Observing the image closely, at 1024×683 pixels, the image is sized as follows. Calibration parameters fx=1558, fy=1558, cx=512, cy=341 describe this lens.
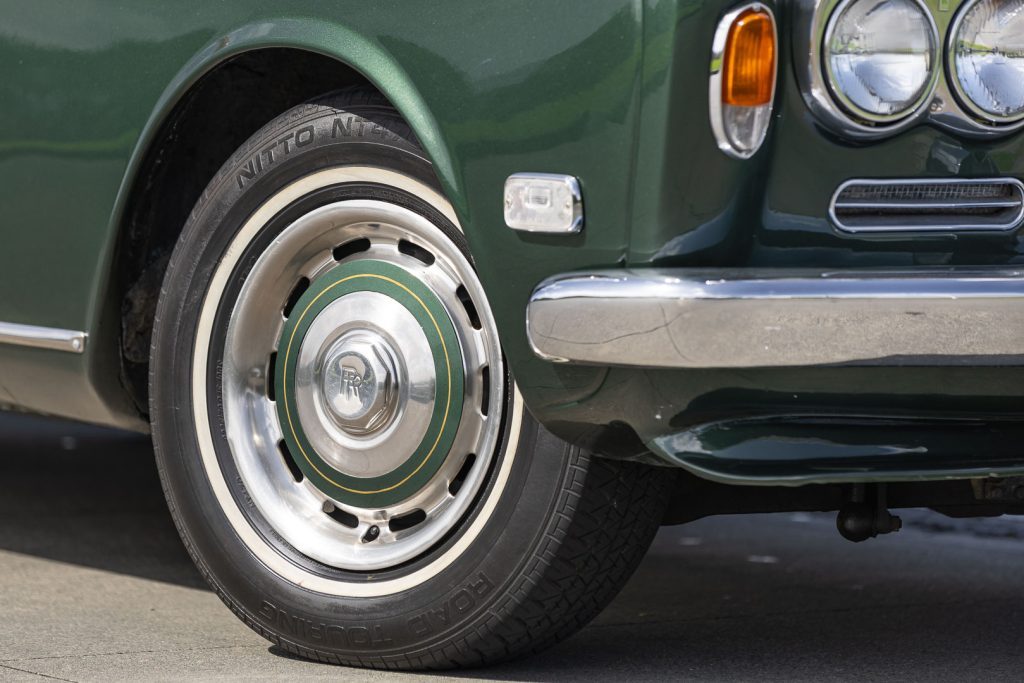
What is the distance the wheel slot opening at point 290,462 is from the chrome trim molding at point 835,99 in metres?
1.12

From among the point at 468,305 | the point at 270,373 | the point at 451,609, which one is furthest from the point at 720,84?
the point at 270,373

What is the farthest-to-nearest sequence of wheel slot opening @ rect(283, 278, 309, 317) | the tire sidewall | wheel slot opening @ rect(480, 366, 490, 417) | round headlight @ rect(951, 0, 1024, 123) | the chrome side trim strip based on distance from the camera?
the chrome side trim strip → wheel slot opening @ rect(283, 278, 309, 317) → wheel slot opening @ rect(480, 366, 490, 417) → the tire sidewall → round headlight @ rect(951, 0, 1024, 123)

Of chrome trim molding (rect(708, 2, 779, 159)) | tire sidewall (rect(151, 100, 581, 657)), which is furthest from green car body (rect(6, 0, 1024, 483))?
tire sidewall (rect(151, 100, 581, 657))

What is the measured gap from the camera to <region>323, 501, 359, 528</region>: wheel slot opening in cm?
270

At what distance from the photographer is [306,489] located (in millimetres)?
2715

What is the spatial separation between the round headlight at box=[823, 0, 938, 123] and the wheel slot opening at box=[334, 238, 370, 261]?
0.91m

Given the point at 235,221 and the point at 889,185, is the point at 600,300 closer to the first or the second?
the point at 889,185

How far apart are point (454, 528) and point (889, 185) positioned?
0.87 meters

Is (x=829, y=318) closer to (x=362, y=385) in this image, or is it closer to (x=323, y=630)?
(x=362, y=385)

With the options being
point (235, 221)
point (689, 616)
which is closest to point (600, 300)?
point (235, 221)

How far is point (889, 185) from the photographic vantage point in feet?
7.22

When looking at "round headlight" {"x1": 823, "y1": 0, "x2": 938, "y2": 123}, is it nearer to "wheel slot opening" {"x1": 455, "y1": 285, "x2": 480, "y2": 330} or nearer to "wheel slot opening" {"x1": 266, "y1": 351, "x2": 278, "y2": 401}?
"wheel slot opening" {"x1": 455, "y1": 285, "x2": 480, "y2": 330}

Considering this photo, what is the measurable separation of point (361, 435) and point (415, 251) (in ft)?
1.05

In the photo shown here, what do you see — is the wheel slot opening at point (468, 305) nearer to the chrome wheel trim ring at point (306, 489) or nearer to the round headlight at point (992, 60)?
the chrome wheel trim ring at point (306, 489)
